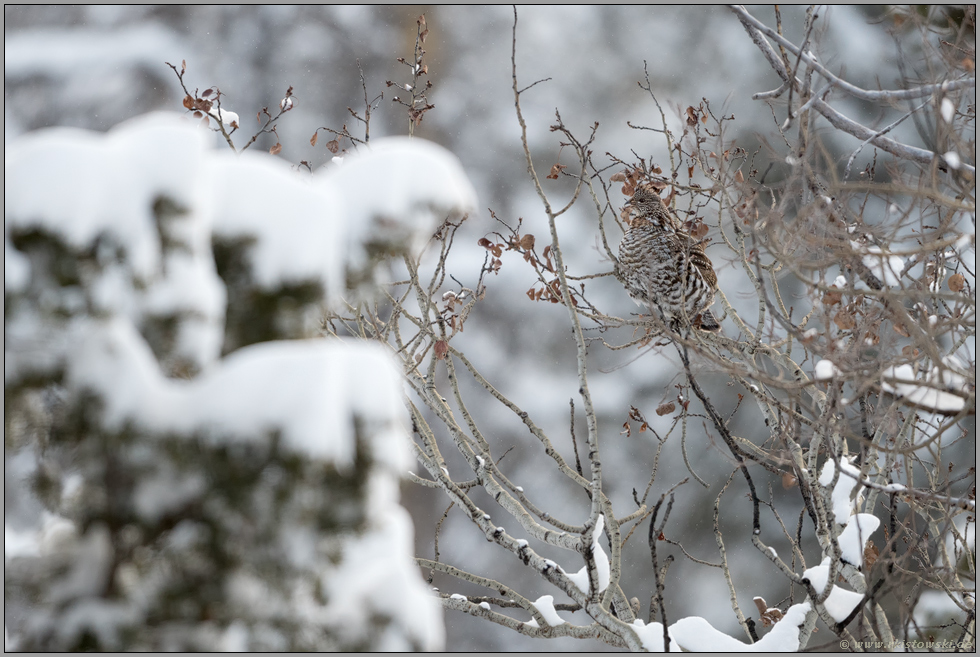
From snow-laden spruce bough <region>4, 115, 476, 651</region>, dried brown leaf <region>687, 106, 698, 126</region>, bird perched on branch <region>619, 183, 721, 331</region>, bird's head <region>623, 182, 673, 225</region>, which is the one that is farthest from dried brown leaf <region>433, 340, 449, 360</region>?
snow-laden spruce bough <region>4, 115, 476, 651</region>

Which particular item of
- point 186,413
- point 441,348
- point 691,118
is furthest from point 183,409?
point 691,118

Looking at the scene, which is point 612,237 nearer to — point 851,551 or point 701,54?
point 701,54

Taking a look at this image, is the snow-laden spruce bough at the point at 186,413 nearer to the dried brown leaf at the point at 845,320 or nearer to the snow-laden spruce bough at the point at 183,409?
the snow-laden spruce bough at the point at 183,409

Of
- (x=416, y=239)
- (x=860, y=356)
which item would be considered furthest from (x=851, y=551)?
Answer: (x=416, y=239)

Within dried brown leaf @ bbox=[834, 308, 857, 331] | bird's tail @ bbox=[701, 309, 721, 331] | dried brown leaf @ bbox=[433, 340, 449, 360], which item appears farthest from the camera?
bird's tail @ bbox=[701, 309, 721, 331]

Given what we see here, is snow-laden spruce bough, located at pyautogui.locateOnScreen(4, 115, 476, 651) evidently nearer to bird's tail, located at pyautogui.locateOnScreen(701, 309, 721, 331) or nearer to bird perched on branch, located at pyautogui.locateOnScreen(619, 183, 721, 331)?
bird perched on branch, located at pyautogui.locateOnScreen(619, 183, 721, 331)

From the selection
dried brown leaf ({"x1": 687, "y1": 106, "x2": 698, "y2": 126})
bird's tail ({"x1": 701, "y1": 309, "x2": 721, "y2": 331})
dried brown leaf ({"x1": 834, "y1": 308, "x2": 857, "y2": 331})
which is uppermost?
dried brown leaf ({"x1": 687, "y1": 106, "x2": 698, "y2": 126})

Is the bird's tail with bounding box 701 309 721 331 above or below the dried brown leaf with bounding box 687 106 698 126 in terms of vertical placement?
below

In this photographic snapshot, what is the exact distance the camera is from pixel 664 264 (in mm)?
3334

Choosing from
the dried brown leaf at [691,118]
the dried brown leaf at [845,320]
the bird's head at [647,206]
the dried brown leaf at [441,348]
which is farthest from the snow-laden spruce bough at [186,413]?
the bird's head at [647,206]

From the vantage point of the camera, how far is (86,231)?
1066 millimetres

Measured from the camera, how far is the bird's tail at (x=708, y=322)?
334 cm

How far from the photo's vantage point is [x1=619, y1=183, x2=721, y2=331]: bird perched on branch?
10.6ft

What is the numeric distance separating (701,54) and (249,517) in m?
9.99
